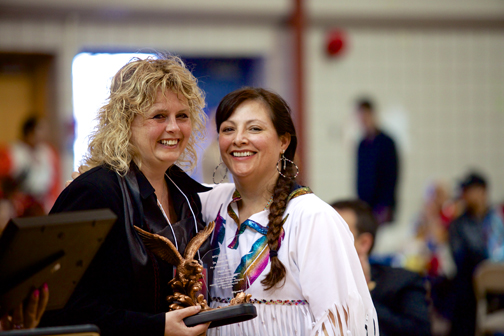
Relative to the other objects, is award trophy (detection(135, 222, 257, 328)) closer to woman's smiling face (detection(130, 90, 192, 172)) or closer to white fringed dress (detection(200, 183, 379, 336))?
white fringed dress (detection(200, 183, 379, 336))

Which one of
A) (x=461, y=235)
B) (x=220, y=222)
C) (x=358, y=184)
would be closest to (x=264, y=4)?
(x=358, y=184)

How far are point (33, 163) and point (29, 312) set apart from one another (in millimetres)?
4359

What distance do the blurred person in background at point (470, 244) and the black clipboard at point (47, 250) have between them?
3753mm

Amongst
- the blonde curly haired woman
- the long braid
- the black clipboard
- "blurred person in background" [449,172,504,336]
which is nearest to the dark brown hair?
the long braid

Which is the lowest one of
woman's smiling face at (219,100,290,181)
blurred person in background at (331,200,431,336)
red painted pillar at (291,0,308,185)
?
blurred person in background at (331,200,431,336)

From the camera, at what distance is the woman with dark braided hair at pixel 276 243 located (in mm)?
1744

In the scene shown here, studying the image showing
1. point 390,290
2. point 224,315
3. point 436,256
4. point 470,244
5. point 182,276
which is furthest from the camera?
point 436,256

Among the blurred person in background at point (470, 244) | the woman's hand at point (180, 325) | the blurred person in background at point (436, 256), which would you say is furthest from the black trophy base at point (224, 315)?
the blurred person in background at point (470, 244)

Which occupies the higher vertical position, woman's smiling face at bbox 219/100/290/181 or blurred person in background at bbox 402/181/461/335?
woman's smiling face at bbox 219/100/290/181

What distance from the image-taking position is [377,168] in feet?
19.3

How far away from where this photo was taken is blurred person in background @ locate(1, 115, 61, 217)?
5.18 metres

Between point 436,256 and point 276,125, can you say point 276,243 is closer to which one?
point 276,125

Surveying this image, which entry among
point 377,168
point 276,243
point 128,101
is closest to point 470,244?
point 377,168

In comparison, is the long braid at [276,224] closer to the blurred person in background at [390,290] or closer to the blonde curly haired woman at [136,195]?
the blonde curly haired woman at [136,195]
